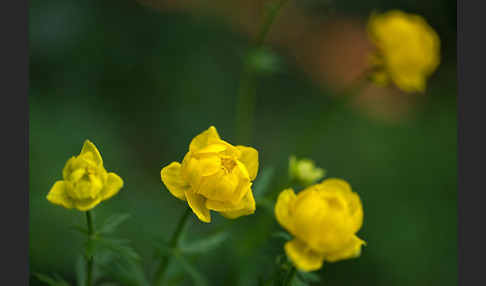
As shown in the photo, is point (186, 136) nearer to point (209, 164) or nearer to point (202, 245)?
point (202, 245)

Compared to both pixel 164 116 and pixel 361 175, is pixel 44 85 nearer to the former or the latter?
pixel 164 116

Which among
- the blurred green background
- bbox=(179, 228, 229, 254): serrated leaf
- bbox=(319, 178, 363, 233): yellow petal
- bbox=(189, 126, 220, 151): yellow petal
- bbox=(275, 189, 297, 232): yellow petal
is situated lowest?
the blurred green background

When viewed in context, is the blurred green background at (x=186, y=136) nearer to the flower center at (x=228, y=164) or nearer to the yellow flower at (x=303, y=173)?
the yellow flower at (x=303, y=173)

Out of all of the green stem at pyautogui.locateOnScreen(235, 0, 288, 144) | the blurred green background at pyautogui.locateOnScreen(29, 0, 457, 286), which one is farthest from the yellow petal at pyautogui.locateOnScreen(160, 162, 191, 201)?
the green stem at pyautogui.locateOnScreen(235, 0, 288, 144)

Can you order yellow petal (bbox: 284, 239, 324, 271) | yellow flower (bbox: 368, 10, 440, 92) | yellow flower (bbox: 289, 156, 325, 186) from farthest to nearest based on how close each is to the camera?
1. yellow flower (bbox: 368, 10, 440, 92)
2. yellow flower (bbox: 289, 156, 325, 186)
3. yellow petal (bbox: 284, 239, 324, 271)

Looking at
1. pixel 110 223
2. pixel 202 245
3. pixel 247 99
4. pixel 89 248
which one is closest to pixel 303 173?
pixel 202 245

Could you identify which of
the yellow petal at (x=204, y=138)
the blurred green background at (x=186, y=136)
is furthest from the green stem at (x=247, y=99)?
the yellow petal at (x=204, y=138)

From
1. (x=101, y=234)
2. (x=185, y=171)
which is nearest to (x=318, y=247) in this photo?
(x=185, y=171)

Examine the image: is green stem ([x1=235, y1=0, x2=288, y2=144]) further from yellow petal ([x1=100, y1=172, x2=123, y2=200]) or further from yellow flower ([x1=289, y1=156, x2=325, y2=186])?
yellow petal ([x1=100, y1=172, x2=123, y2=200])
